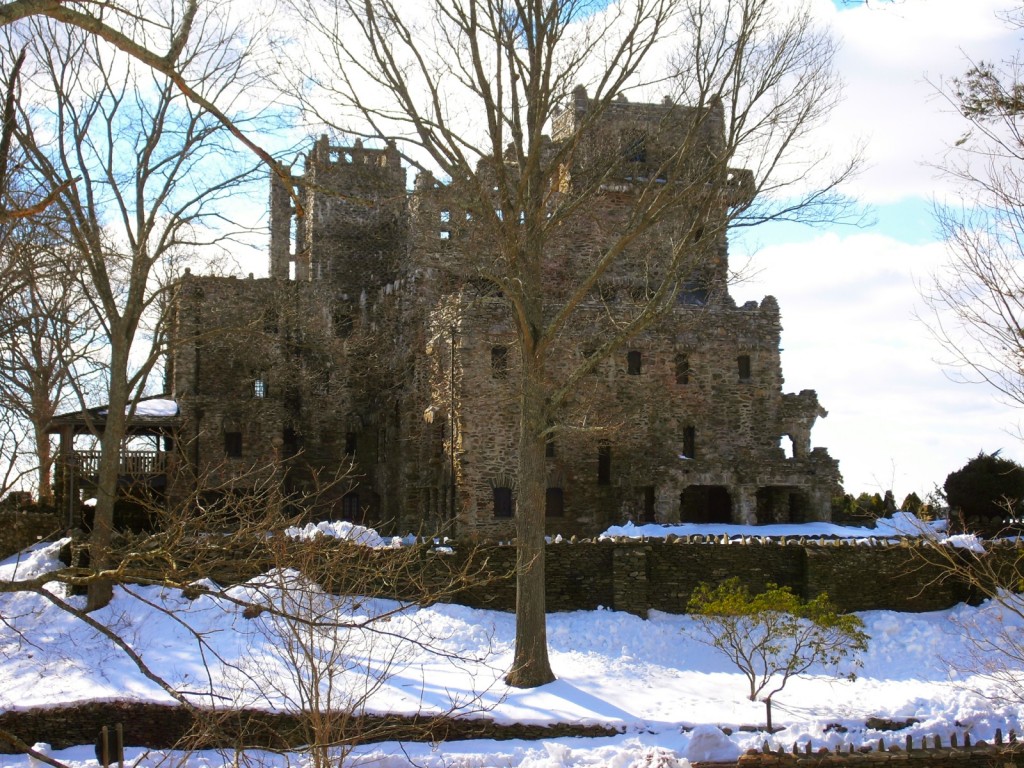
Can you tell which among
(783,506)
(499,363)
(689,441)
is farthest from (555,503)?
(783,506)

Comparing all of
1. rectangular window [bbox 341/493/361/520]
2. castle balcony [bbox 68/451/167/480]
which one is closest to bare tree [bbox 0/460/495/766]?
castle balcony [bbox 68/451/167/480]

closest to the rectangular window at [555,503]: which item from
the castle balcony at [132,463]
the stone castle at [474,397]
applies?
the stone castle at [474,397]

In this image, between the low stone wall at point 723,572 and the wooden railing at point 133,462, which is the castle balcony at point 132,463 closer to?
the wooden railing at point 133,462

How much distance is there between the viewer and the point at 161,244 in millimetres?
19625

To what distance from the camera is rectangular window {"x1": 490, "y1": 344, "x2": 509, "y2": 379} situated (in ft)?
90.0

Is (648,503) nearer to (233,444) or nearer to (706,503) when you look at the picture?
(706,503)

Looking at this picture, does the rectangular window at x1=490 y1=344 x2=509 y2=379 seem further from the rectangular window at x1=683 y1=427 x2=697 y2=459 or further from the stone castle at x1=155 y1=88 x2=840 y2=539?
the rectangular window at x1=683 y1=427 x2=697 y2=459

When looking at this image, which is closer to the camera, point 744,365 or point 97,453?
point 97,453

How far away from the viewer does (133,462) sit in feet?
95.9

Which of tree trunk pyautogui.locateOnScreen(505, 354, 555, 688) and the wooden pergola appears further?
the wooden pergola

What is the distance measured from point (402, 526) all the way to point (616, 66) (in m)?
17.4

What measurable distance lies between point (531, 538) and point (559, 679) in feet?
8.20

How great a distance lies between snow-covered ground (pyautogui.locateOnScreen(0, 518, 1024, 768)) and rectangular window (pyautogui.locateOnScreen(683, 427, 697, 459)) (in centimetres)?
947

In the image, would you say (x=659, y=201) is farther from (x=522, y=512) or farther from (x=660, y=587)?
(x=660, y=587)
